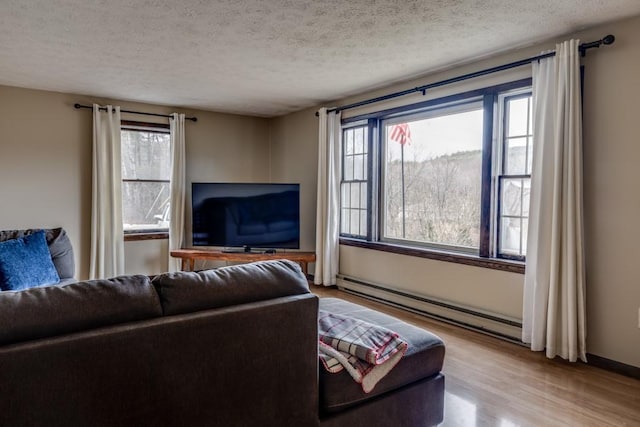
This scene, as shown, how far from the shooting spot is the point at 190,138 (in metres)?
5.54

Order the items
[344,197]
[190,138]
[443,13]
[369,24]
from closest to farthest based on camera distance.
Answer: [443,13]
[369,24]
[344,197]
[190,138]

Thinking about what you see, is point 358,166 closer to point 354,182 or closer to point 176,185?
point 354,182

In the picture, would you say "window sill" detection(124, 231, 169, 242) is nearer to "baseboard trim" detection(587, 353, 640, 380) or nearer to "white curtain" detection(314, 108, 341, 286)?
"white curtain" detection(314, 108, 341, 286)

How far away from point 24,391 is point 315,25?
2489 mm

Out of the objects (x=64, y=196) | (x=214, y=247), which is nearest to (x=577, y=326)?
(x=214, y=247)

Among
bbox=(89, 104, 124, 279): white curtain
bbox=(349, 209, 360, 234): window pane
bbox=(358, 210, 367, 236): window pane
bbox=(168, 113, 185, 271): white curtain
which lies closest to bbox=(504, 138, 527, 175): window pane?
bbox=(358, 210, 367, 236): window pane

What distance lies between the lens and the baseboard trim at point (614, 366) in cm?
270

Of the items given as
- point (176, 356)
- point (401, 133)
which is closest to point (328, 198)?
point (401, 133)

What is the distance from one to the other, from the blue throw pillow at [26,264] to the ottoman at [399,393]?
259cm

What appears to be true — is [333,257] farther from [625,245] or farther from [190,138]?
[625,245]

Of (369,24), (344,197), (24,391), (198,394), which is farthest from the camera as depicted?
(344,197)

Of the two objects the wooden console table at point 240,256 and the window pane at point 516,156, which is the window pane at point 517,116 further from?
the wooden console table at point 240,256

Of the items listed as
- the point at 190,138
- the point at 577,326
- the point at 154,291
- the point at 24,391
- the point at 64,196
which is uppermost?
the point at 190,138

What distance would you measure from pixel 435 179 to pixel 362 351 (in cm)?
265
